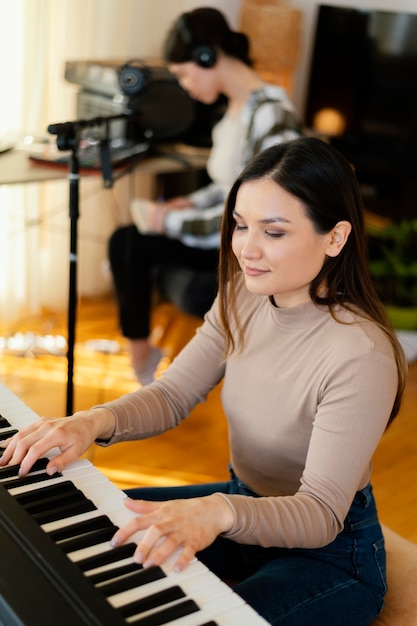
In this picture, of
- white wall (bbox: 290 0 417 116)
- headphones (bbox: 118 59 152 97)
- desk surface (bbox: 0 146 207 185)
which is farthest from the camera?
white wall (bbox: 290 0 417 116)

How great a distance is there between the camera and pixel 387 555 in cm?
143

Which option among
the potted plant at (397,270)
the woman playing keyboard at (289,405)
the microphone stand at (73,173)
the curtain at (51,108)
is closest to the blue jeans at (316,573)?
the woman playing keyboard at (289,405)

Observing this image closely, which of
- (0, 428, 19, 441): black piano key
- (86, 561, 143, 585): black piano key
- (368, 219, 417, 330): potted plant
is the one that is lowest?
(368, 219, 417, 330): potted plant

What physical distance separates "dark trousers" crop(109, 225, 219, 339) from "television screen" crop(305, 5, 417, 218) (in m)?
1.35

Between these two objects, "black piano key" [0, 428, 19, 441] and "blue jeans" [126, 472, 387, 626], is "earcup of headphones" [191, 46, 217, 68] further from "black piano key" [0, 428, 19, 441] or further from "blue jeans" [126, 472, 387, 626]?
"black piano key" [0, 428, 19, 441]

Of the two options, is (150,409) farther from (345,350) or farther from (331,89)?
(331,89)

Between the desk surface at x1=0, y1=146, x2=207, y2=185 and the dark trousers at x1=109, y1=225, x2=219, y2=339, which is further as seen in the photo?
the dark trousers at x1=109, y1=225, x2=219, y2=339

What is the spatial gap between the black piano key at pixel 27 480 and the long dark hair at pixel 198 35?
5.92ft

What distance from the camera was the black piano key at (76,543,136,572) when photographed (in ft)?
3.13

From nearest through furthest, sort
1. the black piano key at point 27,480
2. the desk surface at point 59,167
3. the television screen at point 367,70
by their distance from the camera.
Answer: the black piano key at point 27,480 < the desk surface at point 59,167 < the television screen at point 367,70

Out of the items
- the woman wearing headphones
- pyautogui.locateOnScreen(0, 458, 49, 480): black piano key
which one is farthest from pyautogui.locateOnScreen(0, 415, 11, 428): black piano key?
the woman wearing headphones

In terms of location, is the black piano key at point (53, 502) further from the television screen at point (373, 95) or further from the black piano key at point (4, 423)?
the television screen at point (373, 95)

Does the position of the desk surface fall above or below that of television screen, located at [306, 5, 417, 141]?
below

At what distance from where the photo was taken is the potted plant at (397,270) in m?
3.34
